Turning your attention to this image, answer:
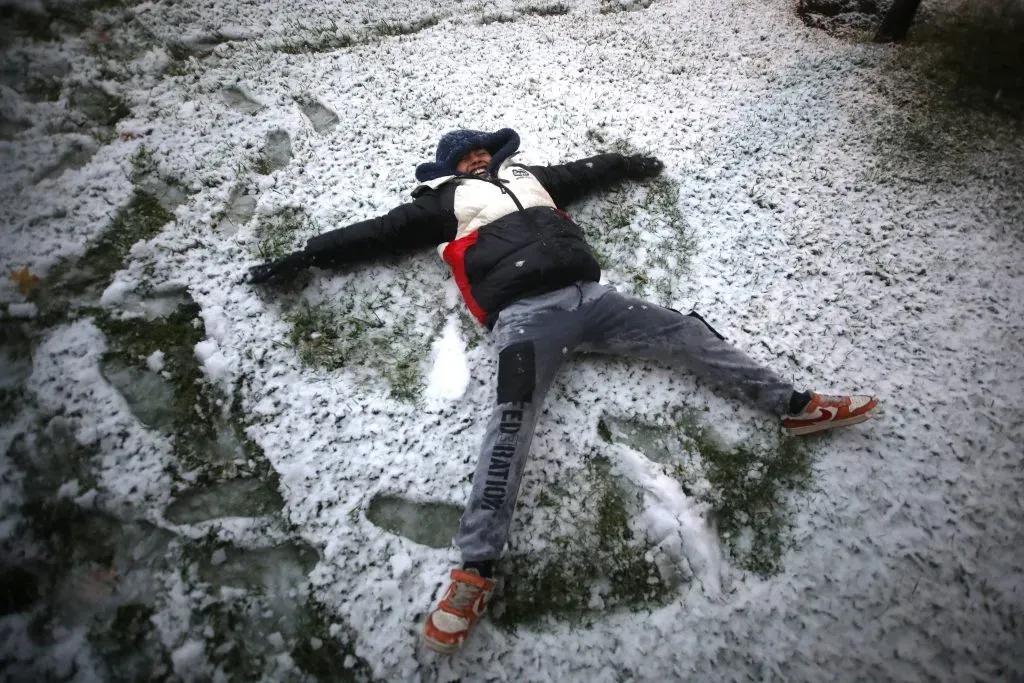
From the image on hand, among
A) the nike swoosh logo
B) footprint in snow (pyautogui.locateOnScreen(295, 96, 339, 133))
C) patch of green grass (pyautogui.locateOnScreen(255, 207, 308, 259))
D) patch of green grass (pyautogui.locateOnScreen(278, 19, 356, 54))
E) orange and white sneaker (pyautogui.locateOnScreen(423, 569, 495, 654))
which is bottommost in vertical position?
orange and white sneaker (pyautogui.locateOnScreen(423, 569, 495, 654))

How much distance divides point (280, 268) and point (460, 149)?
178 centimetres

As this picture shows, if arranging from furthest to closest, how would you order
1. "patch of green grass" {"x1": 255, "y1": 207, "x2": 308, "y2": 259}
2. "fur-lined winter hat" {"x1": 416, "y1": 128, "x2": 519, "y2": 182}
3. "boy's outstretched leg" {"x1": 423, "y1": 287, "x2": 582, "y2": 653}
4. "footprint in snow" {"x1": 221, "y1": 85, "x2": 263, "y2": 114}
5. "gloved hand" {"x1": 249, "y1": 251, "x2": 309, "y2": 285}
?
"footprint in snow" {"x1": 221, "y1": 85, "x2": 263, "y2": 114} < "fur-lined winter hat" {"x1": 416, "y1": 128, "x2": 519, "y2": 182} < "patch of green grass" {"x1": 255, "y1": 207, "x2": 308, "y2": 259} < "gloved hand" {"x1": 249, "y1": 251, "x2": 309, "y2": 285} < "boy's outstretched leg" {"x1": 423, "y1": 287, "x2": 582, "y2": 653}

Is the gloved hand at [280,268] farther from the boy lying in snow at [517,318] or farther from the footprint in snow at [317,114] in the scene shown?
the footprint in snow at [317,114]

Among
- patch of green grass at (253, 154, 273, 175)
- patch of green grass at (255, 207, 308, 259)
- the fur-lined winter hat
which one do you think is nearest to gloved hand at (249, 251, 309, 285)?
patch of green grass at (255, 207, 308, 259)

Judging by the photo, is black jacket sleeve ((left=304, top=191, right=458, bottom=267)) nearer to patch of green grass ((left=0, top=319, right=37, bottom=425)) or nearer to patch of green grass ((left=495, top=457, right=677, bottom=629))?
patch of green grass ((left=0, top=319, right=37, bottom=425))

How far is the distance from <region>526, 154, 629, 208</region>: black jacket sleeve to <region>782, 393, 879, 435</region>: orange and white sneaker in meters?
2.48

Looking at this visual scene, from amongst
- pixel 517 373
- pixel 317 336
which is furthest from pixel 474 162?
pixel 517 373

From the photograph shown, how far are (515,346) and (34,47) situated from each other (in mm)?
6024

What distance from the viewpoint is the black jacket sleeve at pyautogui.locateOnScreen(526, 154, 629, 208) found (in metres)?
3.92

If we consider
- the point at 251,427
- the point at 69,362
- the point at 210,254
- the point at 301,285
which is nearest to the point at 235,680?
the point at 251,427

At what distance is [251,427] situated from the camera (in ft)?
9.82

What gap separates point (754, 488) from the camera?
2.92 metres

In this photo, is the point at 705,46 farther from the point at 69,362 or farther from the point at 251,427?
the point at 69,362

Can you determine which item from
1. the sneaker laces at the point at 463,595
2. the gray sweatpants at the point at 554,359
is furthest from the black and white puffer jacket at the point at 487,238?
the sneaker laces at the point at 463,595
